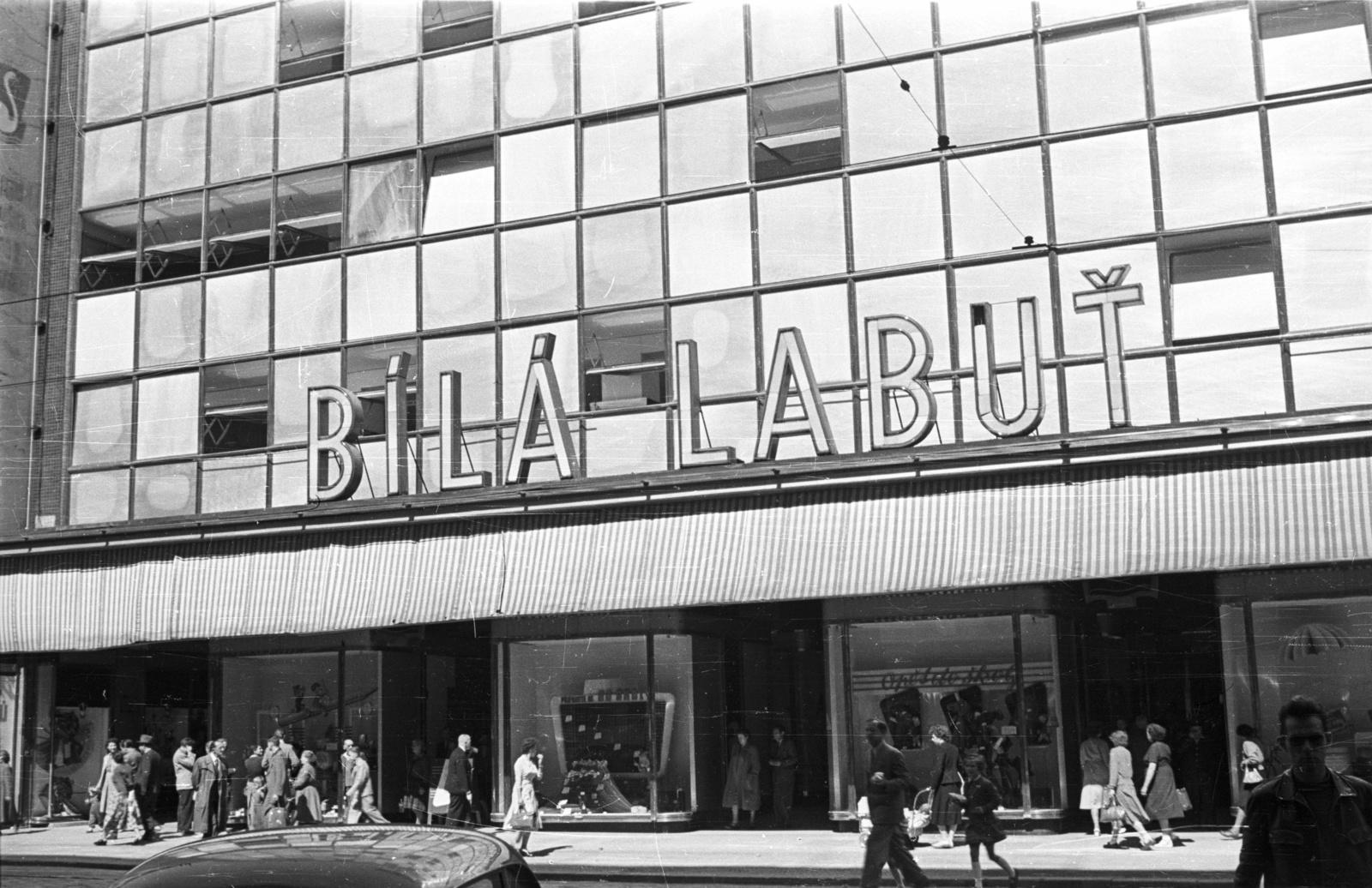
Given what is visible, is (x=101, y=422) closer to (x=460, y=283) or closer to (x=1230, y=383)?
(x=460, y=283)

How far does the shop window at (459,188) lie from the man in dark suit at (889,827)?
832cm

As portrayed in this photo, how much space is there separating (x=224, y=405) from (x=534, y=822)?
259 inches

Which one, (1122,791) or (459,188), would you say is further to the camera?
(459,188)

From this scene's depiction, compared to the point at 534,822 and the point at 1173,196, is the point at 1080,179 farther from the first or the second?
the point at 534,822

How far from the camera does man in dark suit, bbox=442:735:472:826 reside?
13.0 meters

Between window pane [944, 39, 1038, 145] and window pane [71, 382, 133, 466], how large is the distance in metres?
10.7

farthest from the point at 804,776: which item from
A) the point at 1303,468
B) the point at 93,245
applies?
the point at 93,245

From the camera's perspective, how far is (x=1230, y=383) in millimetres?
12219

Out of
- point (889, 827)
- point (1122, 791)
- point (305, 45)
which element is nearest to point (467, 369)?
point (305, 45)

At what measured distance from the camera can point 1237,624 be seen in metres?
11.9

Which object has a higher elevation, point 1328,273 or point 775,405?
point 1328,273

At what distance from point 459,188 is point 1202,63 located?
8642 millimetres

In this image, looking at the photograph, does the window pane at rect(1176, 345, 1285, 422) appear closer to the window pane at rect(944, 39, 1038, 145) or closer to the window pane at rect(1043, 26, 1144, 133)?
the window pane at rect(1043, 26, 1144, 133)

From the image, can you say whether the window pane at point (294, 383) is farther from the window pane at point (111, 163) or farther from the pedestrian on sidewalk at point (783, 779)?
the pedestrian on sidewalk at point (783, 779)
